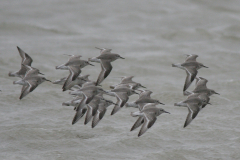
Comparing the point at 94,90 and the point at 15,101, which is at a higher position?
the point at 94,90

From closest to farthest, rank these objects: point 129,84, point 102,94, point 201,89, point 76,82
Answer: point 102,94 → point 76,82 → point 201,89 → point 129,84

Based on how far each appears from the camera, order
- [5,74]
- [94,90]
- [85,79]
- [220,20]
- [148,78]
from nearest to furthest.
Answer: [94,90] → [85,79] → [5,74] → [148,78] → [220,20]

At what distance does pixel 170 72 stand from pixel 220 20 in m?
4.84

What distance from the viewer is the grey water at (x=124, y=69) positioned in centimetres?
721

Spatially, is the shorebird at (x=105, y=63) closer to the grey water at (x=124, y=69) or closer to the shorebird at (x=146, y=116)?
the shorebird at (x=146, y=116)

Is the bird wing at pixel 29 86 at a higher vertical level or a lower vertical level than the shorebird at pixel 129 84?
higher

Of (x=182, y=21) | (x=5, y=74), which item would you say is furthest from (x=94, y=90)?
(x=182, y=21)

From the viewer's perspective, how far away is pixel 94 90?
668 cm

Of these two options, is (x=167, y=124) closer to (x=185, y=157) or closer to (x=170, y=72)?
(x=185, y=157)

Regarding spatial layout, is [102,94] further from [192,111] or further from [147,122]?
[192,111]

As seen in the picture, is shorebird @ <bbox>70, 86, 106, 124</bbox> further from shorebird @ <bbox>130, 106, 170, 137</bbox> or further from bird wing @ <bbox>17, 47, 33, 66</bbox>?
bird wing @ <bbox>17, 47, 33, 66</bbox>

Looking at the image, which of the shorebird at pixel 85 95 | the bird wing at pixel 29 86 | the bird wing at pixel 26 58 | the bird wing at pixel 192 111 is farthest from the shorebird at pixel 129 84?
the bird wing at pixel 26 58

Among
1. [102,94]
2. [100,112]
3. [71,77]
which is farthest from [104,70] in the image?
[100,112]

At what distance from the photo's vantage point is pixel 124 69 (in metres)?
11.5
